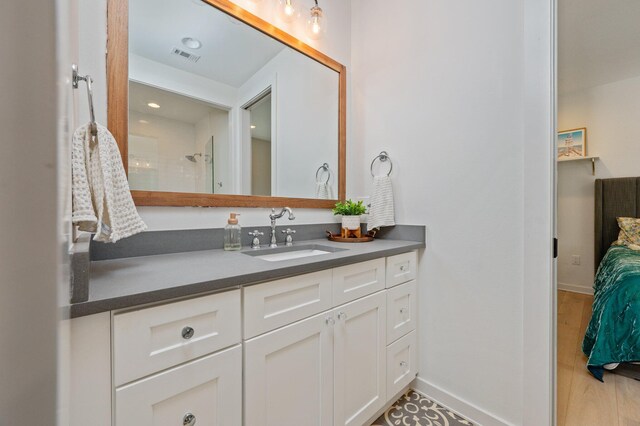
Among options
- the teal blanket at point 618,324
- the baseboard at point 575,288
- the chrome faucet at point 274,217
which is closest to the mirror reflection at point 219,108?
the chrome faucet at point 274,217

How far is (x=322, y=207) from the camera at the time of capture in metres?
1.71

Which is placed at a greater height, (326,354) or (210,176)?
(210,176)

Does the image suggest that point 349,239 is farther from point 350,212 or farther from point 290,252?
point 290,252

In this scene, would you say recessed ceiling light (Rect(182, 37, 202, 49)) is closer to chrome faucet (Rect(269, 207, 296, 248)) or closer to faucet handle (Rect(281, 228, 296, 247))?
chrome faucet (Rect(269, 207, 296, 248))

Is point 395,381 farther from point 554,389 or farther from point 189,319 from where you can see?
point 189,319

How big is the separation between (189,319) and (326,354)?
1.80 ft

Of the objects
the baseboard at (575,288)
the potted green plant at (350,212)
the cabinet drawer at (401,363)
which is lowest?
the baseboard at (575,288)

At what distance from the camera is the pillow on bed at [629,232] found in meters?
2.47

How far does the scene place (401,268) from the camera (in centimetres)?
139

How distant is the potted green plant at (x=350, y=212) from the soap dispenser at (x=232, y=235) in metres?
0.67

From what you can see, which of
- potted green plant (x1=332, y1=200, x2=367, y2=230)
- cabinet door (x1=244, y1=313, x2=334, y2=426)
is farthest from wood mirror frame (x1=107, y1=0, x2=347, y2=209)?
cabinet door (x1=244, y1=313, x2=334, y2=426)

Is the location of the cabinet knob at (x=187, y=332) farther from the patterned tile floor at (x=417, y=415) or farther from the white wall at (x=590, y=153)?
the white wall at (x=590, y=153)

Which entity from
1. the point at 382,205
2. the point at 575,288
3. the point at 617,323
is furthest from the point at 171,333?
the point at 575,288

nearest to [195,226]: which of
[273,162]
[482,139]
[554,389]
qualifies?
[273,162]
